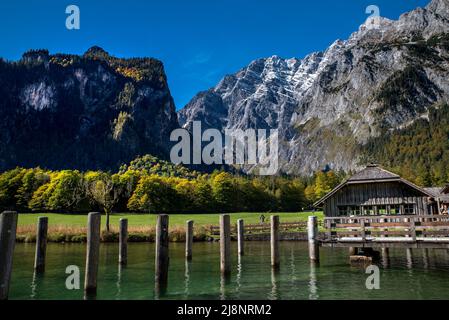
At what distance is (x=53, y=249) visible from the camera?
4119 centimetres

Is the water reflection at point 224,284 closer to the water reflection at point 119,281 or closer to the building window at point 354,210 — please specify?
the water reflection at point 119,281

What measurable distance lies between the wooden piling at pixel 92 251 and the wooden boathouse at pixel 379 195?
33.7 meters

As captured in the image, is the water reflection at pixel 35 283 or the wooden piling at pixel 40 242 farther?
the wooden piling at pixel 40 242

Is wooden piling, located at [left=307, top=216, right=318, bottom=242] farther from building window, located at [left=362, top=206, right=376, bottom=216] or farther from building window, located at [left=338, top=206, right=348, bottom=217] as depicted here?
building window, located at [left=338, top=206, right=348, bottom=217]

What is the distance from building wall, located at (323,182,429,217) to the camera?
146 ft

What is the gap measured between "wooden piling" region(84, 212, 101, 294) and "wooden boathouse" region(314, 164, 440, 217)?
33654mm

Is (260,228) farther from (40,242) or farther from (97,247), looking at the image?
(97,247)

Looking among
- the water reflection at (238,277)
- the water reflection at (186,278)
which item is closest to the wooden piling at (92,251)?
the water reflection at (186,278)

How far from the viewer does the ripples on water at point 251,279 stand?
19062 millimetres

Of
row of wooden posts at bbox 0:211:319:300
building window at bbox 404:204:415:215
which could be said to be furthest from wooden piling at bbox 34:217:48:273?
building window at bbox 404:204:415:215

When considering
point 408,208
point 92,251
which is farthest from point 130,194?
point 92,251
